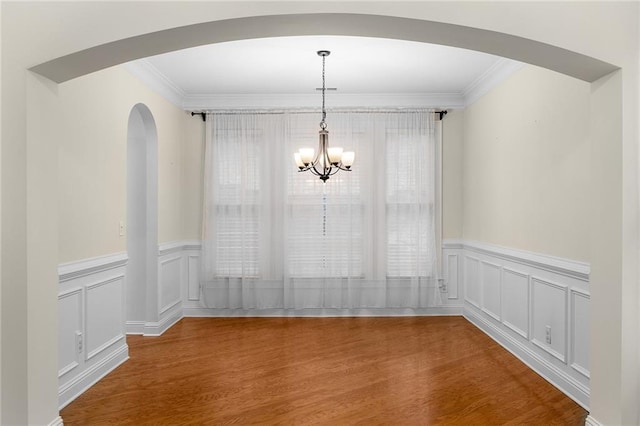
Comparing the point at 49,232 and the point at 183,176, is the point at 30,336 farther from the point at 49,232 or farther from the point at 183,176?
the point at 183,176

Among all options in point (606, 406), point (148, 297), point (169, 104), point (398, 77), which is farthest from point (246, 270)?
point (606, 406)

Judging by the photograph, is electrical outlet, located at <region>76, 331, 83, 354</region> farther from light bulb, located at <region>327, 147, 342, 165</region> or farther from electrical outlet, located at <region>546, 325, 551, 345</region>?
electrical outlet, located at <region>546, 325, 551, 345</region>

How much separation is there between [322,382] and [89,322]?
1858 millimetres

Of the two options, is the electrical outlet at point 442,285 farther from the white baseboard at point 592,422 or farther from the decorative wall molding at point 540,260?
the white baseboard at point 592,422

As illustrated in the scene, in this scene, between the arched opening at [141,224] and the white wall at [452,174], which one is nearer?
the arched opening at [141,224]

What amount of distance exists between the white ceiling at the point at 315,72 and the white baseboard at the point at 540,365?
2505 millimetres

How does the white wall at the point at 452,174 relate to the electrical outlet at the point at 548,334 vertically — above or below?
above

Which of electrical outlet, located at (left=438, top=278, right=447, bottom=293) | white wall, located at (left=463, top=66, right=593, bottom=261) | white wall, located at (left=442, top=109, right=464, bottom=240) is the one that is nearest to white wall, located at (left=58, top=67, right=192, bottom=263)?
white wall, located at (left=442, top=109, right=464, bottom=240)

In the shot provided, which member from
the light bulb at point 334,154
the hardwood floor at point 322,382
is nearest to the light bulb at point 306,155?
the light bulb at point 334,154

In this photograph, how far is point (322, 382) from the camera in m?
3.35

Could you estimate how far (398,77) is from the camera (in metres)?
4.70

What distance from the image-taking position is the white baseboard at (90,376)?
118 inches

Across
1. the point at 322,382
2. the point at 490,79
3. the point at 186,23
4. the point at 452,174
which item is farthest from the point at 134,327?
the point at 490,79

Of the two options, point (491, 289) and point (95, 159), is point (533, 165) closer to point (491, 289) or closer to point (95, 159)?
point (491, 289)
